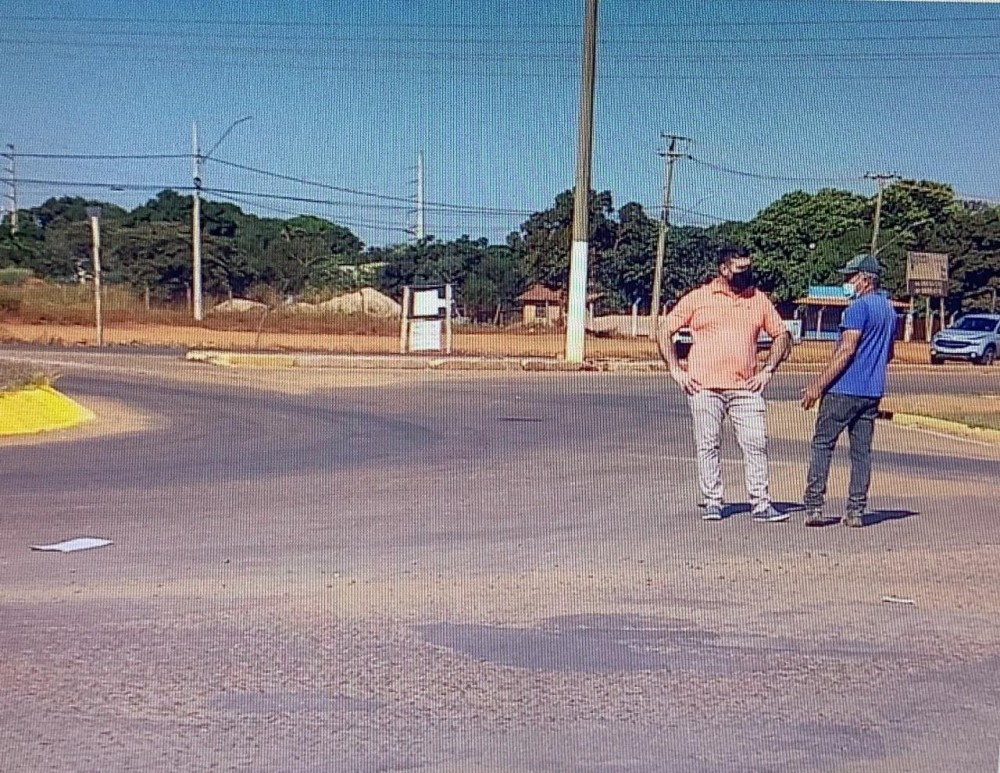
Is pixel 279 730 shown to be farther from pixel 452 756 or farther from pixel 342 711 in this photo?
pixel 452 756

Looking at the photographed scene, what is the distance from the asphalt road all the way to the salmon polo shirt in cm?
95

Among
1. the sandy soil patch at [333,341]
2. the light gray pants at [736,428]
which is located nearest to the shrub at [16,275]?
A: the sandy soil patch at [333,341]

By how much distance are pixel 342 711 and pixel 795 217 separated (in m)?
11.1

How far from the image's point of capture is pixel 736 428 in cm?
854

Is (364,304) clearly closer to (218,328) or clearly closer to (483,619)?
(218,328)

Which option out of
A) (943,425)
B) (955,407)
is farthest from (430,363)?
(943,425)

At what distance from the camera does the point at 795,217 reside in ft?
49.0

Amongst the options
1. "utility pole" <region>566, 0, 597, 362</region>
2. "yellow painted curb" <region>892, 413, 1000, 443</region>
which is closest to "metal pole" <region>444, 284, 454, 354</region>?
"utility pole" <region>566, 0, 597, 362</region>

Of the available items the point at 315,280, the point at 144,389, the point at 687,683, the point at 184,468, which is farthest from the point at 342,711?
the point at 315,280

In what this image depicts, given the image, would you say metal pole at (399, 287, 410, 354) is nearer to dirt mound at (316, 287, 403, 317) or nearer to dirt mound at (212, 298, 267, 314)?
dirt mound at (316, 287, 403, 317)

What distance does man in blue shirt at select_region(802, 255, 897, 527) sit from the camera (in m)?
8.37

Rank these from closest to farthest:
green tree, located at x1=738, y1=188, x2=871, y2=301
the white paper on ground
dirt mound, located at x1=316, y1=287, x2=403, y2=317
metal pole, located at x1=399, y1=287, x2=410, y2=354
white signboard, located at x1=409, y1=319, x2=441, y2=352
A: the white paper on ground
green tree, located at x1=738, y1=188, x2=871, y2=301
white signboard, located at x1=409, y1=319, x2=441, y2=352
metal pole, located at x1=399, y1=287, x2=410, y2=354
dirt mound, located at x1=316, y1=287, x2=403, y2=317

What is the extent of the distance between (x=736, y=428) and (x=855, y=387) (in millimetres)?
755

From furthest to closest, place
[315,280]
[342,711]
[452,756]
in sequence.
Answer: [315,280]
[342,711]
[452,756]
